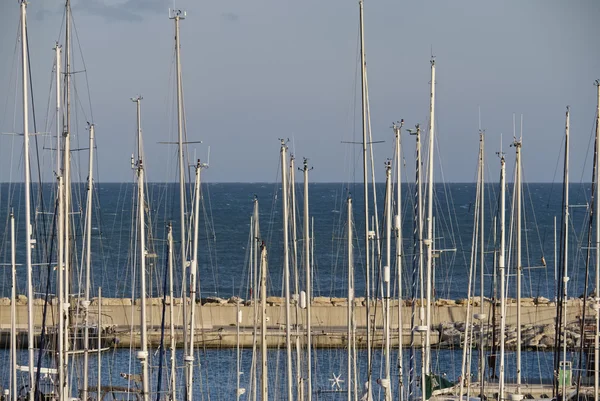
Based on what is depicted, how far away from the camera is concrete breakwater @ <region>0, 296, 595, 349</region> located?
160ft

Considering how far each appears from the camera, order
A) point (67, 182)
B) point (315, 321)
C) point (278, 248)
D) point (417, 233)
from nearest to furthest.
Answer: point (67, 182) < point (417, 233) < point (315, 321) < point (278, 248)

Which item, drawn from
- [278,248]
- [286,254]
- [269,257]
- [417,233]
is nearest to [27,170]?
[286,254]

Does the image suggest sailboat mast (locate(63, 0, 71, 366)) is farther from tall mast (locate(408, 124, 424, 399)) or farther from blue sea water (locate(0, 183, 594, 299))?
tall mast (locate(408, 124, 424, 399))

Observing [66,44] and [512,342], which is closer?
[66,44]

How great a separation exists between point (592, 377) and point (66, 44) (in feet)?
50.7

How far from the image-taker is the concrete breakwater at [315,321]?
48719 millimetres

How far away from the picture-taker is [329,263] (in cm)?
10256

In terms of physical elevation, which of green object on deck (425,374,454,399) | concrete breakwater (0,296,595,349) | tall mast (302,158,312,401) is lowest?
concrete breakwater (0,296,595,349)

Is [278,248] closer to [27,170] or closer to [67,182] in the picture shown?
[67,182]

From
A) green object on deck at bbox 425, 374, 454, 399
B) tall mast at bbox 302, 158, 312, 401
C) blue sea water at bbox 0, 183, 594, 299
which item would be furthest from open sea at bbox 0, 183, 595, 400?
green object on deck at bbox 425, 374, 454, 399

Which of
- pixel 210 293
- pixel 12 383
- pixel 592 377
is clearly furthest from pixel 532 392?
pixel 210 293

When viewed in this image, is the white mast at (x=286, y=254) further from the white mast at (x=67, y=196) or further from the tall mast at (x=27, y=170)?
the tall mast at (x=27, y=170)

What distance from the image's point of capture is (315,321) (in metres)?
54.7

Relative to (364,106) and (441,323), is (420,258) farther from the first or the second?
(441,323)
